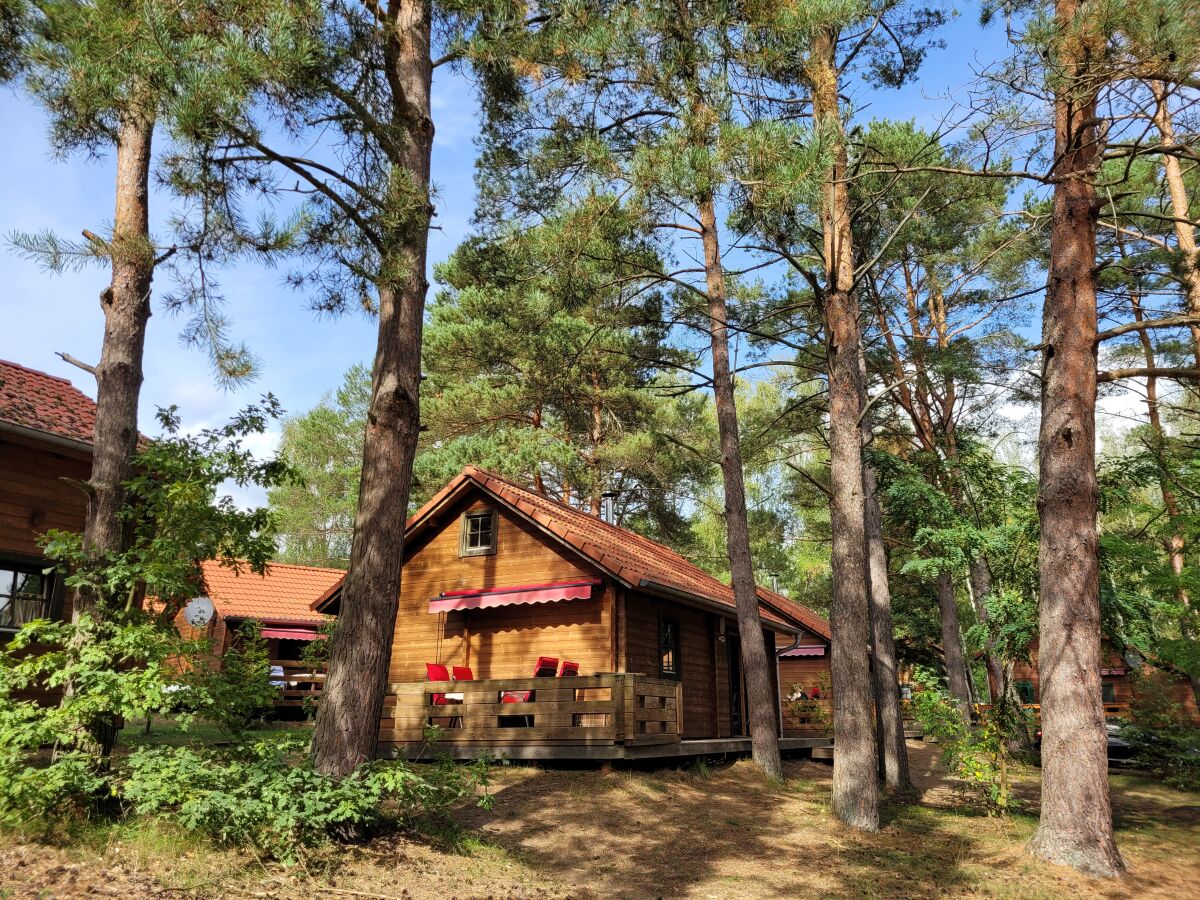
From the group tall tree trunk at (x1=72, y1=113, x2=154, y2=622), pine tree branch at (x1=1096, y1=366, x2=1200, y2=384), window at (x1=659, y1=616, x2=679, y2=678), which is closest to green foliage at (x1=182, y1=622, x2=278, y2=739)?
tall tree trunk at (x1=72, y1=113, x2=154, y2=622)

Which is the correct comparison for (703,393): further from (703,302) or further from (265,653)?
(265,653)

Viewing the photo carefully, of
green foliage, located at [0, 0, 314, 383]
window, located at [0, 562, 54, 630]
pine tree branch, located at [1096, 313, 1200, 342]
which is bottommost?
window, located at [0, 562, 54, 630]

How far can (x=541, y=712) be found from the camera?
11.8 meters

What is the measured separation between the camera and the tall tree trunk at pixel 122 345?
7395 millimetres

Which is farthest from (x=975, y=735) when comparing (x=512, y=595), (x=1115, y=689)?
(x=1115, y=689)

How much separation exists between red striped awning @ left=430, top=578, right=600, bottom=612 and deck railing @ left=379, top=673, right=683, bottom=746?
1.75 meters

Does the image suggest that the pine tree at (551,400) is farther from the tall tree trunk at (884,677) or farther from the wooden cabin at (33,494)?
the wooden cabin at (33,494)

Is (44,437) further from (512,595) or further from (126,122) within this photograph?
(512,595)

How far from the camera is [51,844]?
5902 millimetres

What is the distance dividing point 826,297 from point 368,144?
6287mm

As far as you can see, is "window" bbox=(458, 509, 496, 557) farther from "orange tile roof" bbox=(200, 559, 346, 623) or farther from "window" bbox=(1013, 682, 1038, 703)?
"window" bbox=(1013, 682, 1038, 703)

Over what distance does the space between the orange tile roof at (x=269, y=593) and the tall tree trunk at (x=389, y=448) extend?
1707 centimetres

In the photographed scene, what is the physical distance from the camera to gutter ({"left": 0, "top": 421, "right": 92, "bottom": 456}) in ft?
33.4

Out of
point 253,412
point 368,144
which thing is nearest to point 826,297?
point 368,144
